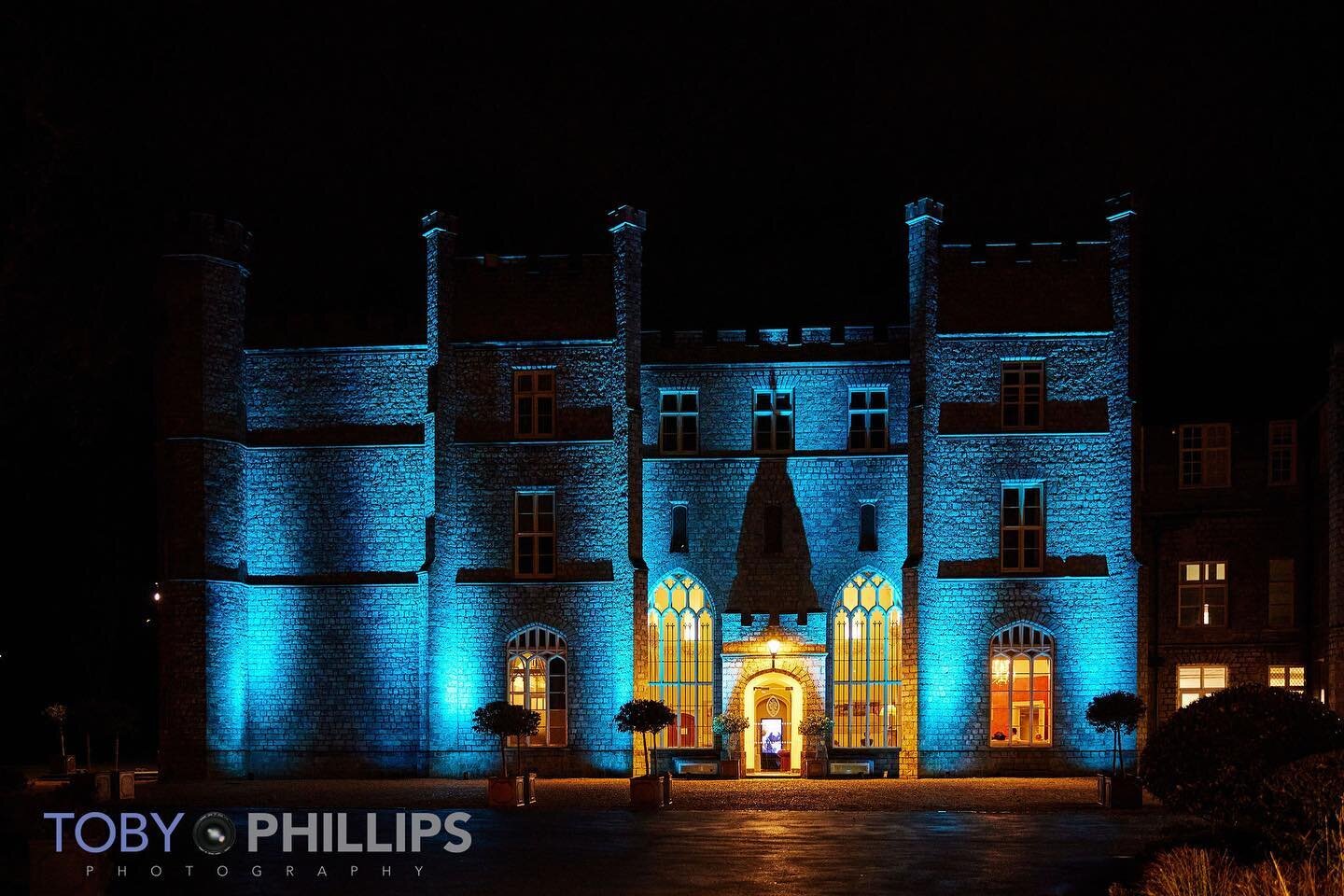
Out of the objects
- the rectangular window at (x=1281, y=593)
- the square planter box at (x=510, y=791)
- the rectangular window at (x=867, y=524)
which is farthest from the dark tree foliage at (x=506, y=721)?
the rectangular window at (x=1281, y=593)

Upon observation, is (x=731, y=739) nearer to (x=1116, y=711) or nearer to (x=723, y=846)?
(x=1116, y=711)

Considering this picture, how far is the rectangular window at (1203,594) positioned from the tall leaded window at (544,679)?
47.7 ft

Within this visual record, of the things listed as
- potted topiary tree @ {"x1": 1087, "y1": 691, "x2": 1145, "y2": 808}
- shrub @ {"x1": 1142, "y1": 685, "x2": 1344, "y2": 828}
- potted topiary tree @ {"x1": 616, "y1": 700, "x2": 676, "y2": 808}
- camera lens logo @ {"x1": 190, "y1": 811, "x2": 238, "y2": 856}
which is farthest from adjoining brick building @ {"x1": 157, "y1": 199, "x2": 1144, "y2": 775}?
shrub @ {"x1": 1142, "y1": 685, "x2": 1344, "y2": 828}

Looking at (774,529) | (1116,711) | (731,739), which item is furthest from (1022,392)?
(731,739)

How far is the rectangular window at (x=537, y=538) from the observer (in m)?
35.5

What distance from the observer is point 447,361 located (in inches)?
1405

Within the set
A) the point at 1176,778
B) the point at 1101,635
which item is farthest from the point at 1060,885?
the point at 1101,635

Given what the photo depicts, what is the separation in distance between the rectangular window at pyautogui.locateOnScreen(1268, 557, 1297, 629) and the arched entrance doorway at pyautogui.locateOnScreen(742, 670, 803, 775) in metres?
11.2

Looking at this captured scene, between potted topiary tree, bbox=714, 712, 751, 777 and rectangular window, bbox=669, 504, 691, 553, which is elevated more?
rectangular window, bbox=669, 504, 691, 553

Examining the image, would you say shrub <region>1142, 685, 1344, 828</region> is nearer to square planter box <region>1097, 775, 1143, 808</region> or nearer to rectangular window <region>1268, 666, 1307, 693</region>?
square planter box <region>1097, 775, 1143, 808</region>

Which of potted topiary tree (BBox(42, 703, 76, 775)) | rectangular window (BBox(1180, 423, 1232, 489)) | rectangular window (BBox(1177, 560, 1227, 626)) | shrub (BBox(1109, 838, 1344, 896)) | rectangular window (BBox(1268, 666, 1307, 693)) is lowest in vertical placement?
potted topiary tree (BBox(42, 703, 76, 775))

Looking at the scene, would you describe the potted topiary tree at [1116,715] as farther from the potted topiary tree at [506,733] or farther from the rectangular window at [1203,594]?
the potted topiary tree at [506,733]

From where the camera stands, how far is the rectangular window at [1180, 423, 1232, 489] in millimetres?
36969

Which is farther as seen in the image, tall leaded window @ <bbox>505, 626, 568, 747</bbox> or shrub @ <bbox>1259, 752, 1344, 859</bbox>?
tall leaded window @ <bbox>505, 626, 568, 747</bbox>
